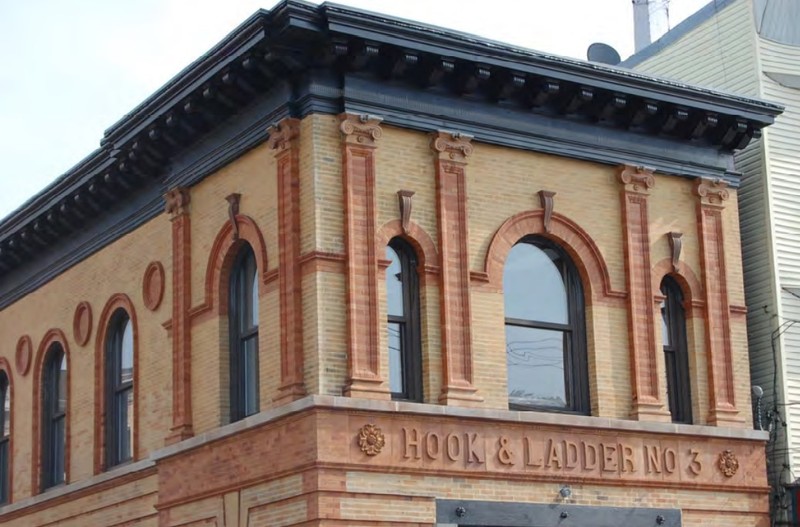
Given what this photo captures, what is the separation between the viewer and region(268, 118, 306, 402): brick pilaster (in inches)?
829

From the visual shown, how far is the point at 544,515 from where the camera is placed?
22016mm

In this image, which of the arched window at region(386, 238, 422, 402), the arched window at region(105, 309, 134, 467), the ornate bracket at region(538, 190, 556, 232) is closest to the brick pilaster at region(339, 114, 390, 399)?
the arched window at region(386, 238, 422, 402)

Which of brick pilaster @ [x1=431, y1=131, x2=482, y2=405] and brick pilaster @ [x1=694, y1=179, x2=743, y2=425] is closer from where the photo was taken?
brick pilaster @ [x1=431, y1=131, x2=482, y2=405]

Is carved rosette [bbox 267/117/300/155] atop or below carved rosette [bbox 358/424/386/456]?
atop

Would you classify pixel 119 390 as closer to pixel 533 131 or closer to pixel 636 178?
pixel 533 131

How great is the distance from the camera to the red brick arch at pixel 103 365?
25906 mm

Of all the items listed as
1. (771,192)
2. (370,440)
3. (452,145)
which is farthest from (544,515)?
(771,192)

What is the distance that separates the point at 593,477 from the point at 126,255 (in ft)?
30.0

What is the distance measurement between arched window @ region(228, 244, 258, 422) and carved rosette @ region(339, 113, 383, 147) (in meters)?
2.65

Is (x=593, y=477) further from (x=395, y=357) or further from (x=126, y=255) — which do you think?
(x=126, y=255)

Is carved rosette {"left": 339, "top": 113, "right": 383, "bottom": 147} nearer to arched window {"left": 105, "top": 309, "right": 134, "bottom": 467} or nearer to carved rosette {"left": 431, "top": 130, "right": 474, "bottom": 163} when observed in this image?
carved rosette {"left": 431, "top": 130, "right": 474, "bottom": 163}

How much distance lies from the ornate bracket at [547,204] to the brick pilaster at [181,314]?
215 inches

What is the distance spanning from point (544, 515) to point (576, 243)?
13.4ft

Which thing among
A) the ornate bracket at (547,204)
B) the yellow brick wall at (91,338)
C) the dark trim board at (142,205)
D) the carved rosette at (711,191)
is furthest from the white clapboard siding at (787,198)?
the yellow brick wall at (91,338)
